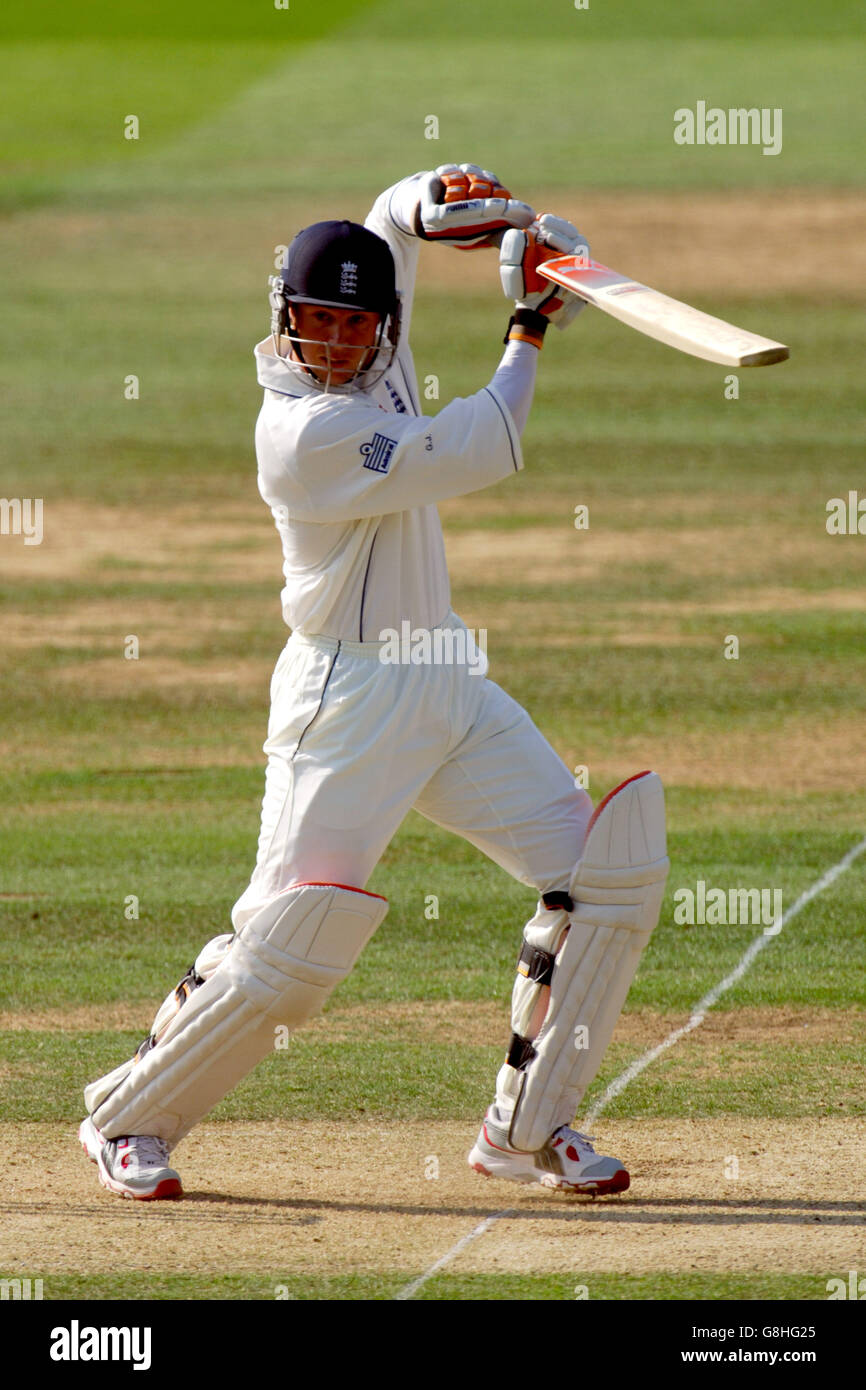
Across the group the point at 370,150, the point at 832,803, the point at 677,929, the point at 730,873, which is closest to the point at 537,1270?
the point at 677,929

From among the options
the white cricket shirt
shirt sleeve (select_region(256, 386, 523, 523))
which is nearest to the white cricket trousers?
the white cricket shirt

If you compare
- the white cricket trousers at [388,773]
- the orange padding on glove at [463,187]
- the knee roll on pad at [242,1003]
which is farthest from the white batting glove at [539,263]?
the knee roll on pad at [242,1003]

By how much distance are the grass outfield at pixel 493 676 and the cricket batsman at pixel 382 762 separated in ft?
1.17

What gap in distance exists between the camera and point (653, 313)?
586 cm

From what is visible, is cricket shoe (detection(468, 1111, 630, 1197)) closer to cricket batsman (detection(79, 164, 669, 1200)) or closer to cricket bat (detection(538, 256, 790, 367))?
cricket batsman (detection(79, 164, 669, 1200))

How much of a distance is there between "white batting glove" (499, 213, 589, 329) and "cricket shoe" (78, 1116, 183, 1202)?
8.26 feet

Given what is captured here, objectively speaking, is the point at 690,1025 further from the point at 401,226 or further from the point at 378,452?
the point at 401,226

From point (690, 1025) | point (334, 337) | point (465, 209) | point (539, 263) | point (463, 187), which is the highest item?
point (463, 187)

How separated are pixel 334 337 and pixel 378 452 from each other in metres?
0.41

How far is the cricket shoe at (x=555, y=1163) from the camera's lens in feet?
20.0

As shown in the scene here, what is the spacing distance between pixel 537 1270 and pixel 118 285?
990 inches

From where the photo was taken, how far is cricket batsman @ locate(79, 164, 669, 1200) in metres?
5.79

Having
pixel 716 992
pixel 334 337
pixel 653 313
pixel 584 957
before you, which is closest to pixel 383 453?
pixel 334 337

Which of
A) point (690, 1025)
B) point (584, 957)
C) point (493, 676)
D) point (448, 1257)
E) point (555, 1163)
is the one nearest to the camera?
point (448, 1257)
